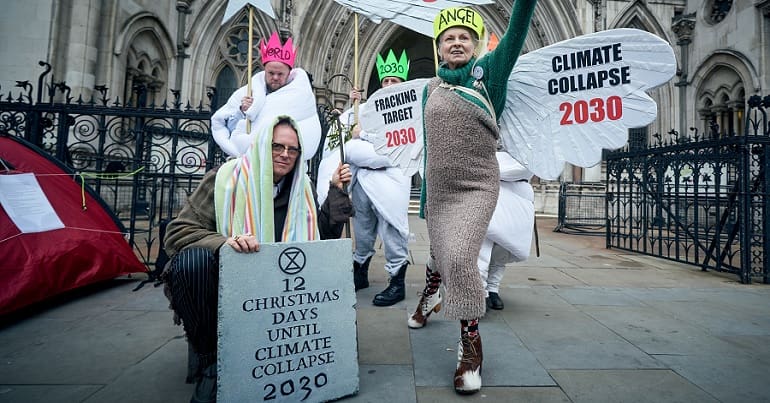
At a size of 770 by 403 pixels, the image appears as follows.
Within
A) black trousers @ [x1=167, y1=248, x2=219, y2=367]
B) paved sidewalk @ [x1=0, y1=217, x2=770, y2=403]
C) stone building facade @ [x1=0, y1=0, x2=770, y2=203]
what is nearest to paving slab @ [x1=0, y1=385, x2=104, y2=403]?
paved sidewalk @ [x1=0, y1=217, x2=770, y2=403]

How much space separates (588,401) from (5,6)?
1299cm

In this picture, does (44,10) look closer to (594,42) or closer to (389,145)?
(389,145)

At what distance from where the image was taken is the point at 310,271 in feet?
5.41

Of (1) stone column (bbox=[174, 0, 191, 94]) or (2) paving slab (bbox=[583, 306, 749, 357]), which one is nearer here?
(2) paving slab (bbox=[583, 306, 749, 357])

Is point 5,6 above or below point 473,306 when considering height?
above

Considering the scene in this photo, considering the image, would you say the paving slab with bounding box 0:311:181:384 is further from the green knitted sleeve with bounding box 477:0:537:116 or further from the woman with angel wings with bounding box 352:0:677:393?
the green knitted sleeve with bounding box 477:0:537:116

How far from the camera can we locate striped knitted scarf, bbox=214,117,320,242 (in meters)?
1.70

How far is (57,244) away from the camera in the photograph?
2.91 metres

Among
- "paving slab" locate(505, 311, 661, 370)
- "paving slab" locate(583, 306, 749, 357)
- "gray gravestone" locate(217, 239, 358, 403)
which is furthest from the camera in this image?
"paving slab" locate(583, 306, 749, 357)

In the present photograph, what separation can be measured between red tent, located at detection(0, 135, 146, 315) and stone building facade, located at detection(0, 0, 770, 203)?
26.1 feet

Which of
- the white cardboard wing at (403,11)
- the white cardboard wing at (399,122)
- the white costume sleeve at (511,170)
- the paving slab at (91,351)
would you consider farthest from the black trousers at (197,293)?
the white costume sleeve at (511,170)

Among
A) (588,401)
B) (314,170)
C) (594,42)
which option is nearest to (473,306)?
(588,401)

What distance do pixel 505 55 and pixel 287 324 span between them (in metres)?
1.71

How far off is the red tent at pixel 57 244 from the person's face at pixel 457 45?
336cm
